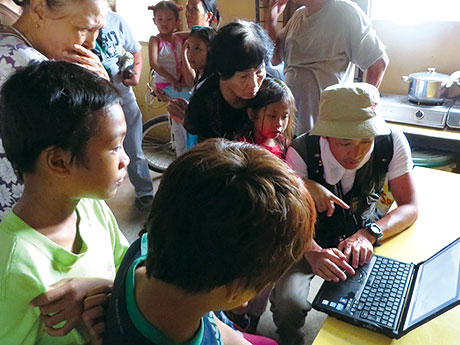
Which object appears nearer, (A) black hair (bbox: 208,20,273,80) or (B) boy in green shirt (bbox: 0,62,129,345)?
(B) boy in green shirt (bbox: 0,62,129,345)

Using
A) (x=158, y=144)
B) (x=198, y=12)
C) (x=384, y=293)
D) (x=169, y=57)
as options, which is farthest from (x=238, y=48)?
(x=158, y=144)

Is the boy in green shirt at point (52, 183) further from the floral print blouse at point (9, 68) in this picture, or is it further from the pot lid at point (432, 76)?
the pot lid at point (432, 76)

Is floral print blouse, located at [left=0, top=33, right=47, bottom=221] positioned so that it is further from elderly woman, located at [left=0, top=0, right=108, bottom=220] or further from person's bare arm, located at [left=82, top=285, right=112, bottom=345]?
person's bare arm, located at [left=82, top=285, right=112, bottom=345]

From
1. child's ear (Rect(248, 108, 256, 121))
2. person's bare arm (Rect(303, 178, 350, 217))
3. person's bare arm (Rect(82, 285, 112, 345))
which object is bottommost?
person's bare arm (Rect(303, 178, 350, 217))

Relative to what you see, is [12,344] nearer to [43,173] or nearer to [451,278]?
[43,173]

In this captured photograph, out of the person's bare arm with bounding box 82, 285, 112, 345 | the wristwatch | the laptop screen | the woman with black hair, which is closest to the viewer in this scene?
the person's bare arm with bounding box 82, 285, 112, 345

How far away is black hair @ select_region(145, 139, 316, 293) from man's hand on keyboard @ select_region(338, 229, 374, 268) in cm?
55

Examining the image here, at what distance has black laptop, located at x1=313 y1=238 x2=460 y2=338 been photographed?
2.74 feet

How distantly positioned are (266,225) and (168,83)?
244cm

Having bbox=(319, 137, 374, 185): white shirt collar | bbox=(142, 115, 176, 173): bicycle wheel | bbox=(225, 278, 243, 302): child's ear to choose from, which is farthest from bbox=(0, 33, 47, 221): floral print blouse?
bbox=(142, 115, 176, 173): bicycle wheel

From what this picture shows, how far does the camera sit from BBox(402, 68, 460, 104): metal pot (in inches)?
91.3

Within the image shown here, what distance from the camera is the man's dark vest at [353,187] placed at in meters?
1.37

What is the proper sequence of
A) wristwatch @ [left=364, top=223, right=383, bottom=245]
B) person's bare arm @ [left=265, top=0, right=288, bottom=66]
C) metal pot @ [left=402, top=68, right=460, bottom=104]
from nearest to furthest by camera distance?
wristwatch @ [left=364, top=223, right=383, bottom=245] < person's bare arm @ [left=265, top=0, right=288, bottom=66] < metal pot @ [left=402, top=68, right=460, bottom=104]

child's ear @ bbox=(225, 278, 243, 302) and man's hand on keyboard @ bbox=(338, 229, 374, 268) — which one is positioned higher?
child's ear @ bbox=(225, 278, 243, 302)
